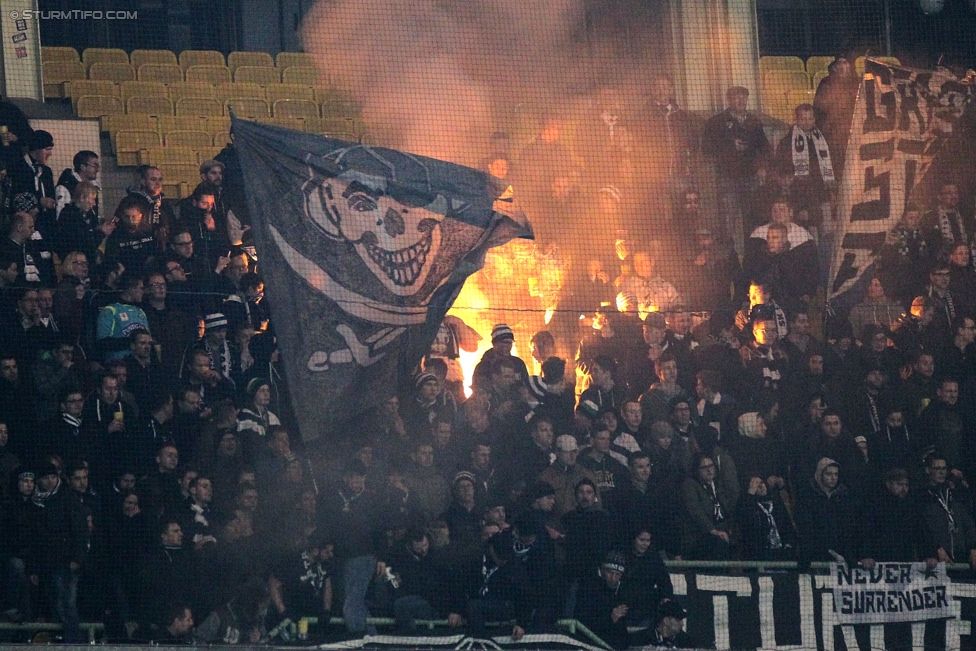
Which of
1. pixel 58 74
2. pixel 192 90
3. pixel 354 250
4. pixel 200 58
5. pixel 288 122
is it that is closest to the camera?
pixel 354 250

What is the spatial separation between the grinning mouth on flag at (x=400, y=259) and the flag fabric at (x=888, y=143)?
3086 millimetres

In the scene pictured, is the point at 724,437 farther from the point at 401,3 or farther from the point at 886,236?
the point at 401,3

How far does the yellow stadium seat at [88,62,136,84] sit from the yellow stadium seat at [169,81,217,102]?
34 centimetres

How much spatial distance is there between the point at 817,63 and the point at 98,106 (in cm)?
588

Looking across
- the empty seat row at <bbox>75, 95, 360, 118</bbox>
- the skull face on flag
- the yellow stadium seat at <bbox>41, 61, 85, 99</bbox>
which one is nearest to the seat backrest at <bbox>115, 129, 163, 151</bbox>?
the empty seat row at <bbox>75, 95, 360, 118</bbox>

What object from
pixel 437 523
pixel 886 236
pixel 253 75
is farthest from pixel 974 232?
pixel 253 75

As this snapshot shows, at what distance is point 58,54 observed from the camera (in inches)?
518

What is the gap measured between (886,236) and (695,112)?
1.85m

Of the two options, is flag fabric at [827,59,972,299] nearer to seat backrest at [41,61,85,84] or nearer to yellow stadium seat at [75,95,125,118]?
yellow stadium seat at [75,95,125,118]

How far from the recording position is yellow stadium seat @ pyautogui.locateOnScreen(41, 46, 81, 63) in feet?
43.0

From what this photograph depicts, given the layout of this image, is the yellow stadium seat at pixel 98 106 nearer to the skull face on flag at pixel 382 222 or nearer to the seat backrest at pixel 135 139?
the seat backrest at pixel 135 139

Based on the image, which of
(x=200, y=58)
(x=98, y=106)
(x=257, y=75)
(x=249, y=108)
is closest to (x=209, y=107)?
(x=249, y=108)

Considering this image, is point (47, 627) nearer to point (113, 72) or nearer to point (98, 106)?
point (98, 106)

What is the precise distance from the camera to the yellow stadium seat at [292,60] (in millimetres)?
13875
